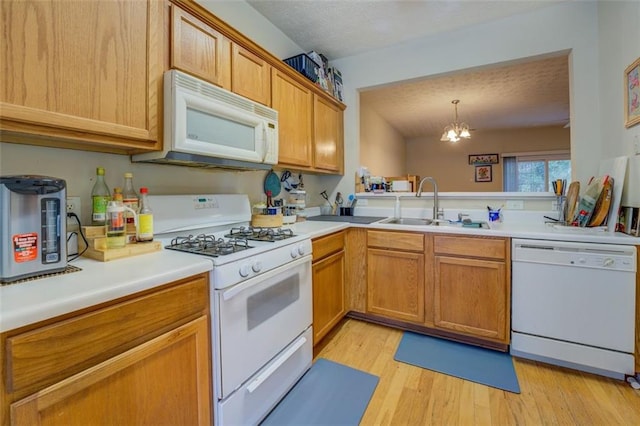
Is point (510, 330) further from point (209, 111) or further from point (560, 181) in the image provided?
point (209, 111)

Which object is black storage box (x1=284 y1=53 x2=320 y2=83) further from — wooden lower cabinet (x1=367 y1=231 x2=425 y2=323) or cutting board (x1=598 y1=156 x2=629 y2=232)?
cutting board (x1=598 y1=156 x2=629 y2=232)

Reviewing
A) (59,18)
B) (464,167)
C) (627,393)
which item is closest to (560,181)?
(627,393)

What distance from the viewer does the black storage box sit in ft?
7.82

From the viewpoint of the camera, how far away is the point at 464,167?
21.4 feet

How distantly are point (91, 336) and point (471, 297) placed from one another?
2065 mm

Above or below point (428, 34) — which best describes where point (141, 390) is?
below

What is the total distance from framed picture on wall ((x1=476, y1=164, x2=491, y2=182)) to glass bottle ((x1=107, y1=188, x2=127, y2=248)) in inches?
268

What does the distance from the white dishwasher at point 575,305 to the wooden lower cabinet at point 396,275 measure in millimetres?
591

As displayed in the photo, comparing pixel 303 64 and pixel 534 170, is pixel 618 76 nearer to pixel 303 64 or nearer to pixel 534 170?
pixel 303 64

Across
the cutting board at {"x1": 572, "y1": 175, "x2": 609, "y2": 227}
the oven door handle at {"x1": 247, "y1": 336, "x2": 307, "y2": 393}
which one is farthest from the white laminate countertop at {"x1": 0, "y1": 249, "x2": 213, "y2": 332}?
the cutting board at {"x1": 572, "y1": 175, "x2": 609, "y2": 227}

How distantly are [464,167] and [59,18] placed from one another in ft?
22.8

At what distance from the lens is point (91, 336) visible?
2.52 ft

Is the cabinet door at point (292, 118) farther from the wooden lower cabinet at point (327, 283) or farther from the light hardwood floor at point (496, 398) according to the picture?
the light hardwood floor at point (496, 398)

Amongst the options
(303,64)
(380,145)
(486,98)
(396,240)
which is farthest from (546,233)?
(380,145)
